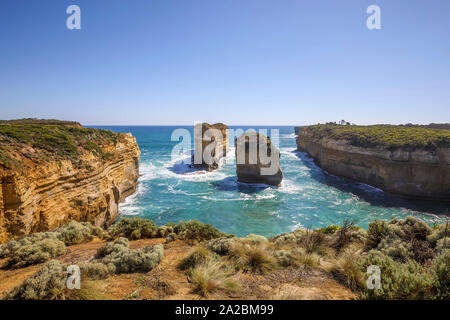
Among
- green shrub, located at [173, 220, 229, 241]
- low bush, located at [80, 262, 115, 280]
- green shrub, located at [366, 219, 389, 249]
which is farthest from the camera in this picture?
green shrub, located at [173, 220, 229, 241]

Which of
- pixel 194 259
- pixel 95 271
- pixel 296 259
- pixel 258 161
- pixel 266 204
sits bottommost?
pixel 266 204

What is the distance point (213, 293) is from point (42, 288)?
3.11 meters

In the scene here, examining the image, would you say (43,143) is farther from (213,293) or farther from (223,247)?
(213,293)

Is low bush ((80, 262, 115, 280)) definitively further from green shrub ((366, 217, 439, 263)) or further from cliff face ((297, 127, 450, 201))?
cliff face ((297, 127, 450, 201))

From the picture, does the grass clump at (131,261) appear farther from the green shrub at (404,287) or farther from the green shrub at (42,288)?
the green shrub at (404,287)

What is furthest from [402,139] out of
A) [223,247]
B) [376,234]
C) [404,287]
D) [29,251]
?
[29,251]

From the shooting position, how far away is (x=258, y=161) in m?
26.6

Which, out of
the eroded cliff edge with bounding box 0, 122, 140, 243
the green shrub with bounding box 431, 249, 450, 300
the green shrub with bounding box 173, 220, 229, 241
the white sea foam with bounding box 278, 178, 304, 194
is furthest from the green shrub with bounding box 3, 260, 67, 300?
the white sea foam with bounding box 278, 178, 304, 194

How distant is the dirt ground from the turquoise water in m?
10.4

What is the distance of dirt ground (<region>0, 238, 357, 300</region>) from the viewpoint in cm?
390

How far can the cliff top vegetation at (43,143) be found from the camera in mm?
8656
